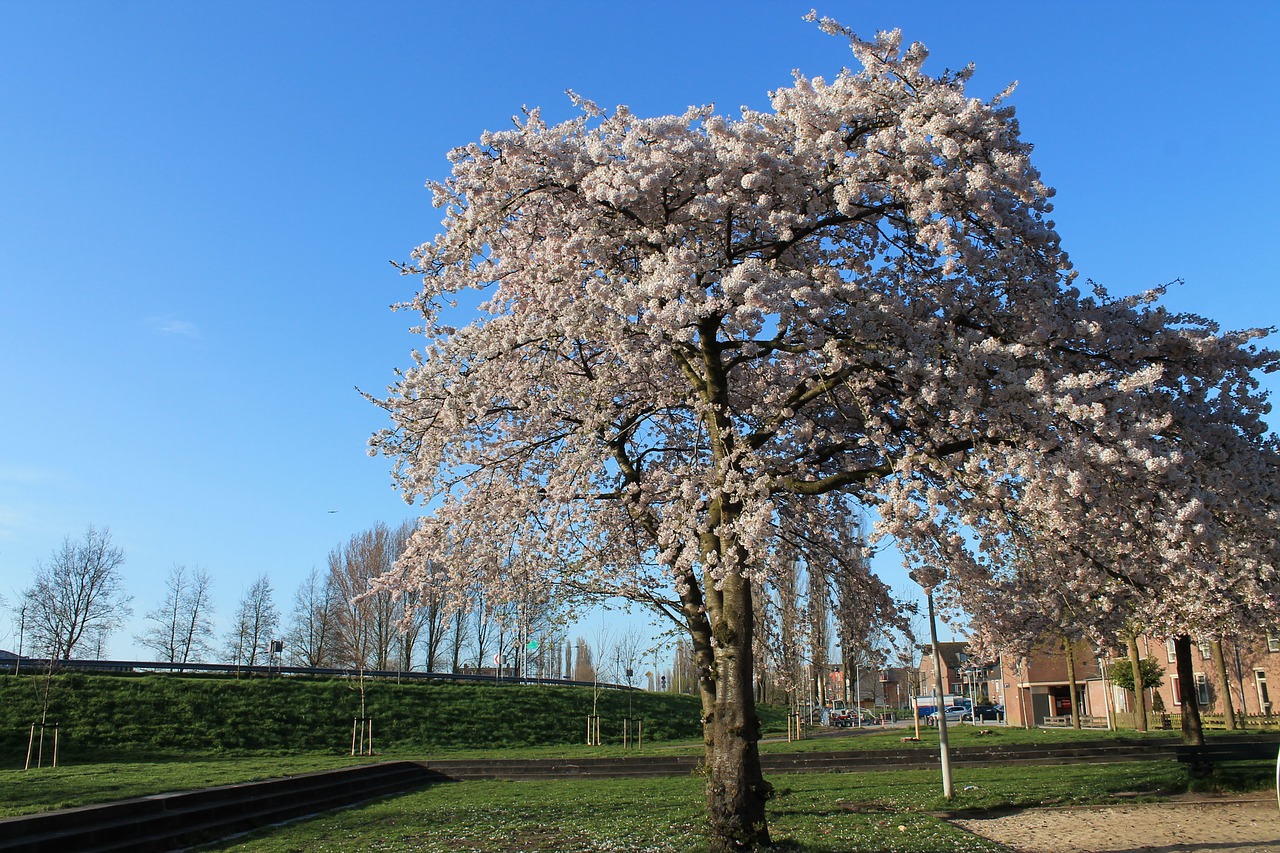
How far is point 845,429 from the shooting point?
38.0ft

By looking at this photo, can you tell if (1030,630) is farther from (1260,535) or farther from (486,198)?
(486,198)

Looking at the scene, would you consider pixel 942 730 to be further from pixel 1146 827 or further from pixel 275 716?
pixel 275 716

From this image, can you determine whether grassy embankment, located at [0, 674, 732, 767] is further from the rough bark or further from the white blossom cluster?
the rough bark

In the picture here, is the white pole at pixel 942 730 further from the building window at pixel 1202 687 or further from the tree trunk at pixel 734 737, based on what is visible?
the building window at pixel 1202 687

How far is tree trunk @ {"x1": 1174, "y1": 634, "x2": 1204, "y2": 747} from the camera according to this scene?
1889 cm

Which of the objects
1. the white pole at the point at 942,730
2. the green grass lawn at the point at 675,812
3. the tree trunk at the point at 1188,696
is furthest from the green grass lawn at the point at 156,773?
the white pole at the point at 942,730

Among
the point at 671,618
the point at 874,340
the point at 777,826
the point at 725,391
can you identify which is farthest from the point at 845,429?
the point at 777,826

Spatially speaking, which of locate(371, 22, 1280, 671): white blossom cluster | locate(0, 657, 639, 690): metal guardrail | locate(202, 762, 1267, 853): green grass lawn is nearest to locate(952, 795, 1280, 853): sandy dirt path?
locate(202, 762, 1267, 853): green grass lawn

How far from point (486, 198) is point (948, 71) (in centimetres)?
552

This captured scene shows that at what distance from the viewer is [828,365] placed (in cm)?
999

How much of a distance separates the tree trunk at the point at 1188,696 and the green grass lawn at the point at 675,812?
91 cm

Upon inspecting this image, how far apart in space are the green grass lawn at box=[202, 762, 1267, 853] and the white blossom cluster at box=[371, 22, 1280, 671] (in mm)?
2987

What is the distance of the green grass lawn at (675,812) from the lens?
10.3m

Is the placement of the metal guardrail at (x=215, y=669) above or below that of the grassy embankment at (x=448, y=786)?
above
